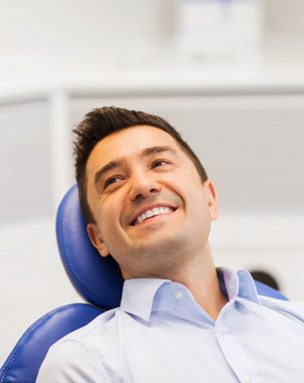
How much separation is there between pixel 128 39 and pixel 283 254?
118cm

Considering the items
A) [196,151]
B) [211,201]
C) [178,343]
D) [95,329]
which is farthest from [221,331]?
[196,151]

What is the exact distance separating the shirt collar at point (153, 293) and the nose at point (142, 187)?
166mm

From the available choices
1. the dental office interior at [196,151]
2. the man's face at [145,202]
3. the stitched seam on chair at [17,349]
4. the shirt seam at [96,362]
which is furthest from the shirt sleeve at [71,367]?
the dental office interior at [196,151]

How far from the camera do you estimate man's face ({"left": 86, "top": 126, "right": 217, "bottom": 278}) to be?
3.85ft

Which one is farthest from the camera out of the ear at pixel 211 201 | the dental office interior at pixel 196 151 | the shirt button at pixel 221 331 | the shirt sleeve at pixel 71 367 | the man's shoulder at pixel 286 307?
the dental office interior at pixel 196 151

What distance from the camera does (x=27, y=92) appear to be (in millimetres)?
2021

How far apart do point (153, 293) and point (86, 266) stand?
7.6 inches

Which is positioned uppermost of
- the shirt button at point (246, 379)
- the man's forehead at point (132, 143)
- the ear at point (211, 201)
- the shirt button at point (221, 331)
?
the man's forehead at point (132, 143)

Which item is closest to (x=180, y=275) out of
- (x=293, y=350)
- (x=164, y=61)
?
(x=293, y=350)

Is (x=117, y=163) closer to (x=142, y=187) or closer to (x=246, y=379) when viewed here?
(x=142, y=187)

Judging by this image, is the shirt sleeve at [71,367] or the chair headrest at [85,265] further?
the chair headrest at [85,265]

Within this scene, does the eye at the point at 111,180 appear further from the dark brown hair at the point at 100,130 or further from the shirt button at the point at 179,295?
the shirt button at the point at 179,295

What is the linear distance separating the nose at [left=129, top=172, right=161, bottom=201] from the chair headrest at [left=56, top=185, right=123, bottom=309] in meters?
0.18

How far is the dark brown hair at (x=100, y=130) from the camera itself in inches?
52.6
